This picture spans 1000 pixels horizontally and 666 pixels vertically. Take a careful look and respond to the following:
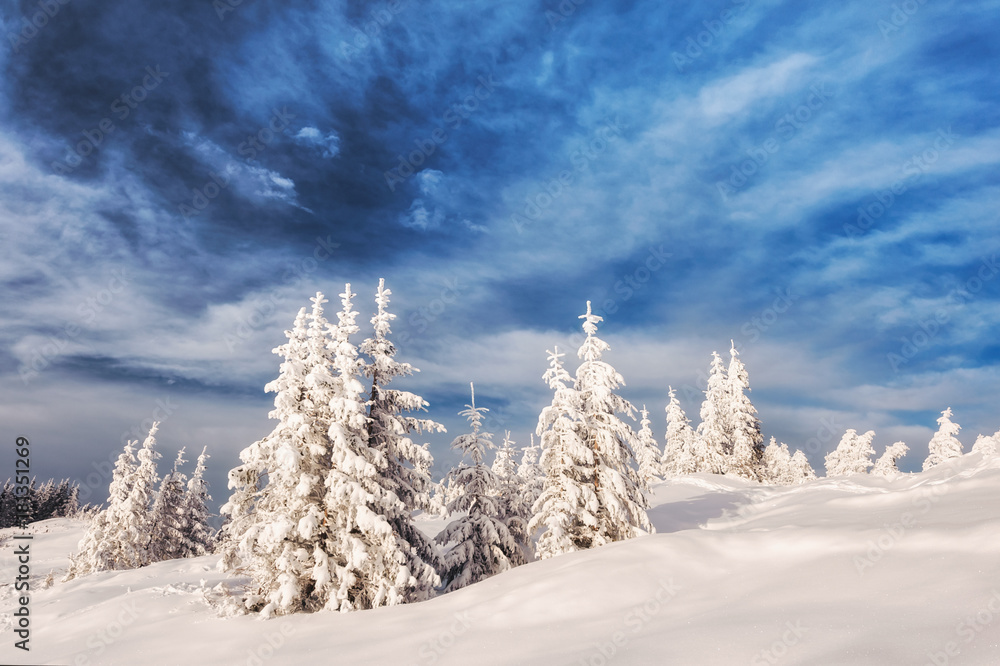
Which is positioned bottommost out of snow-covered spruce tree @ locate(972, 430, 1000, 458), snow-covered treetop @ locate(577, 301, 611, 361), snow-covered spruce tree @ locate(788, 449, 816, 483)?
snow-covered spruce tree @ locate(788, 449, 816, 483)

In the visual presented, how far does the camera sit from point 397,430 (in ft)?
61.2

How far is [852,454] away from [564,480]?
61336 millimetres

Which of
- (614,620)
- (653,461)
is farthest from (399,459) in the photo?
(653,461)

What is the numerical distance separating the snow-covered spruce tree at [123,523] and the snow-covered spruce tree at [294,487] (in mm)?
26309

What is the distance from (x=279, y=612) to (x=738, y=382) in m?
46.8

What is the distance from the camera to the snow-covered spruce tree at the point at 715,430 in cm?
5053

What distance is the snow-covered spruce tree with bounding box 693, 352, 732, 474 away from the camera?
50.5 metres

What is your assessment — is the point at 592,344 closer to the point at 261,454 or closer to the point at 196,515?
the point at 261,454

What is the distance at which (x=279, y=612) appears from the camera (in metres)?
14.9

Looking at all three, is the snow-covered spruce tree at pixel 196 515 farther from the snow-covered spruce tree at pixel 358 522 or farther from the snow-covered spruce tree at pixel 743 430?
the snow-covered spruce tree at pixel 743 430

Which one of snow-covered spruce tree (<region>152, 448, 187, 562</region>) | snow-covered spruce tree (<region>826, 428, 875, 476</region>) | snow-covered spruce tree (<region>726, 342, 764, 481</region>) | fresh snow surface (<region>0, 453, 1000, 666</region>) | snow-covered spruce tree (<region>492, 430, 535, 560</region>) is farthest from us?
snow-covered spruce tree (<region>826, 428, 875, 476</region>)

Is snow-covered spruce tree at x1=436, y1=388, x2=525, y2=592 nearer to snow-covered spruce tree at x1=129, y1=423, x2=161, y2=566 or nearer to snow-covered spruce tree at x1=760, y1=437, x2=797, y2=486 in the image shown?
snow-covered spruce tree at x1=129, y1=423, x2=161, y2=566

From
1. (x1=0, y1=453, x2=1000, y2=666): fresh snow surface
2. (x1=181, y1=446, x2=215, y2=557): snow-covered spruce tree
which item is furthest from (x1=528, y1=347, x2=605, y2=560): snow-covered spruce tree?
(x1=181, y1=446, x2=215, y2=557): snow-covered spruce tree

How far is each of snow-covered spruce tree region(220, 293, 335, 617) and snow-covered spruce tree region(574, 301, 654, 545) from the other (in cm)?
1034
